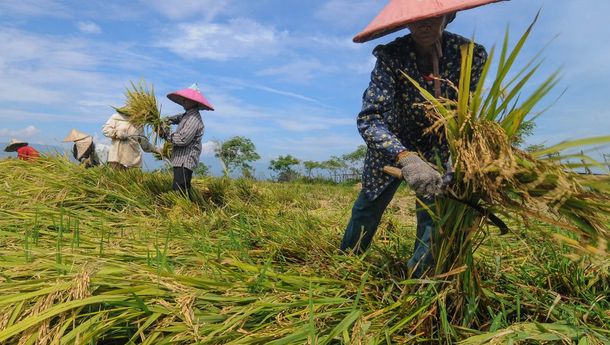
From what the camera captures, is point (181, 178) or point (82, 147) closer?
point (181, 178)

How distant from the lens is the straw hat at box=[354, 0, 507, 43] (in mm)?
1479

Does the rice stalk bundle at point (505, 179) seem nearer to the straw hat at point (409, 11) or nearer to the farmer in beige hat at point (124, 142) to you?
the straw hat at point (409, 11)

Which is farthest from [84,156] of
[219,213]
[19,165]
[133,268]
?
[133,268]

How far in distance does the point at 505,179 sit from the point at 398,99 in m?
0.79

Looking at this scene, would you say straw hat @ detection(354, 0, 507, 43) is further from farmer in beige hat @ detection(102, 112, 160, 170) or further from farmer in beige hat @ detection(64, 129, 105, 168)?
farmer in beige hat @ detection(64, 129, 105, 168)

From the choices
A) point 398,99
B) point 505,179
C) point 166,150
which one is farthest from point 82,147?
point 505,179

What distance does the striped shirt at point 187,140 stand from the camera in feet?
13.8

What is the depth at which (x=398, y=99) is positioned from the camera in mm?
1846

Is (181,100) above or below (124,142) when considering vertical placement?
above

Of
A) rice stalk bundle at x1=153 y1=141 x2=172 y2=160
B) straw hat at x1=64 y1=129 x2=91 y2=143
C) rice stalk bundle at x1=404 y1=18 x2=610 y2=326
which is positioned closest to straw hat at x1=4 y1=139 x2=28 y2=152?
straw hat at x1=64 y1=129 x2=91 y2=143

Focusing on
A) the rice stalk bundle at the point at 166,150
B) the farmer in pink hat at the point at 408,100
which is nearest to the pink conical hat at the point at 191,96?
the rice stalk bundle at the point at 166,150

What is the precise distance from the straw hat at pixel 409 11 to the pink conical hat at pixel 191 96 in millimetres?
2945

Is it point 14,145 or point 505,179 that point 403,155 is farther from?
point 14,145

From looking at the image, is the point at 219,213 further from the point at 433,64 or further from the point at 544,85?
the point at 544,85
